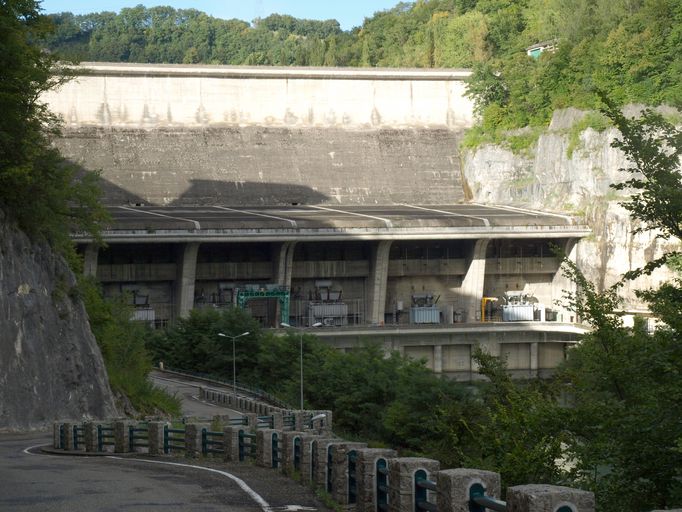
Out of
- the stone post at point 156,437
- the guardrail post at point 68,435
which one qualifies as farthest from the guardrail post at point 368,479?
the guardrail post at point 68,435

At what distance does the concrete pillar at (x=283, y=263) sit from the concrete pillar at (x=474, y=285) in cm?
1260

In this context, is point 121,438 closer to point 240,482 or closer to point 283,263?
point 240,482

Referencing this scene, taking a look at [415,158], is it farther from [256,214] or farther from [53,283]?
[53,283]

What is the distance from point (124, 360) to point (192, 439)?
31955 mm

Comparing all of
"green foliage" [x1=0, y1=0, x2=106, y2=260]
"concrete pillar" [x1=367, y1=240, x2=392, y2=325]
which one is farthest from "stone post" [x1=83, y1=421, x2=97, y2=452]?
"concrete pillar" [x1=367, y1=240, x2=392, y2=325]

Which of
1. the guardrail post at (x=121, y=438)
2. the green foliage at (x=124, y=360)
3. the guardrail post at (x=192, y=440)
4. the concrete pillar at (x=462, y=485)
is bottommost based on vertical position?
the green foliage at (x=124, y=360)

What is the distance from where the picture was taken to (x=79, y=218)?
5588 cm

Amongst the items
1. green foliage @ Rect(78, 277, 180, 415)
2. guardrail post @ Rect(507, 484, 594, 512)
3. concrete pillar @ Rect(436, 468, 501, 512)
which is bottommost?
green foliage @ Rect(78, 277, 180, 415)

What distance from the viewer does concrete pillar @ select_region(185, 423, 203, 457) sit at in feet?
98.8

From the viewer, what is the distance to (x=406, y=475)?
17.3 meters

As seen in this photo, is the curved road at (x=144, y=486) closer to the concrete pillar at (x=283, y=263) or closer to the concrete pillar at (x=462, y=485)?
the concrete pillar at (x=462, y=485)

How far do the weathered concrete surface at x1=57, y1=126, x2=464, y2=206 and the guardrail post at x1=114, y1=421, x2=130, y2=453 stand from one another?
220 feet

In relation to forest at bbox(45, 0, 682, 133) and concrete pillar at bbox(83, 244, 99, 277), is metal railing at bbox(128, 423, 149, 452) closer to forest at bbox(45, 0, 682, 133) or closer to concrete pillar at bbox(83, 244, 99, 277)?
forest at bbox(45, 0, 682, 133)

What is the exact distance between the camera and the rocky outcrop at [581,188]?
89.7m
